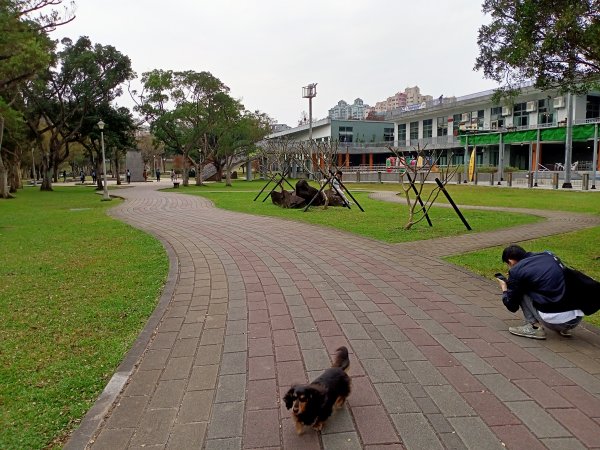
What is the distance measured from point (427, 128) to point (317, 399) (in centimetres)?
5779

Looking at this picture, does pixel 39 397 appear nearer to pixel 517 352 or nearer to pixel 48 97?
pixel 517 352

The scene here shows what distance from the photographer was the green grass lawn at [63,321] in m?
2.93

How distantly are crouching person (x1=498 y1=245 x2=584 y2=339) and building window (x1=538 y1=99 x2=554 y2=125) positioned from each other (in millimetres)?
43203

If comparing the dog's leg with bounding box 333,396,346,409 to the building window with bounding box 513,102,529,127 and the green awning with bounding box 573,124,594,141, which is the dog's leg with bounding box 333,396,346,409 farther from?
the building window with bounding box 513,102,529,127

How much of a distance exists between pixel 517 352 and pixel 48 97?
34.4 meters

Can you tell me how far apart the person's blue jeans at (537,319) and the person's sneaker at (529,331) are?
70 millimetres

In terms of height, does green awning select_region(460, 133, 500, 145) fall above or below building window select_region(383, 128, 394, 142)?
below

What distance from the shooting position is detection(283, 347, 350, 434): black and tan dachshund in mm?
2561

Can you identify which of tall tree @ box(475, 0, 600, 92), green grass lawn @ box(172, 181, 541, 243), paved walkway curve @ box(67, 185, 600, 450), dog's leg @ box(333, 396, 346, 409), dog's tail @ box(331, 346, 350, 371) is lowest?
paved walkway curve @ box(67, 185, 600, 450)

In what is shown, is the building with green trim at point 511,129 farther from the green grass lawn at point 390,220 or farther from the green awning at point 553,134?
the green grass lawn at point 390,220

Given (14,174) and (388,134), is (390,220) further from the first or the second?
(388,134)

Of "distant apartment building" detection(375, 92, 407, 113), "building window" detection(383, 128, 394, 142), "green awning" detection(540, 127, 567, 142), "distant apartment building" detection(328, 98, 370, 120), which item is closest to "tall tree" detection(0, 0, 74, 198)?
→ "green awning" detection(540, 127, 567, 142)

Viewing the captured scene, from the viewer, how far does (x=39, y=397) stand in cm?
309

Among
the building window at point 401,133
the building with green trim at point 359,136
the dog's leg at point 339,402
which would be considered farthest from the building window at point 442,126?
the dog's leg at point 339,402
